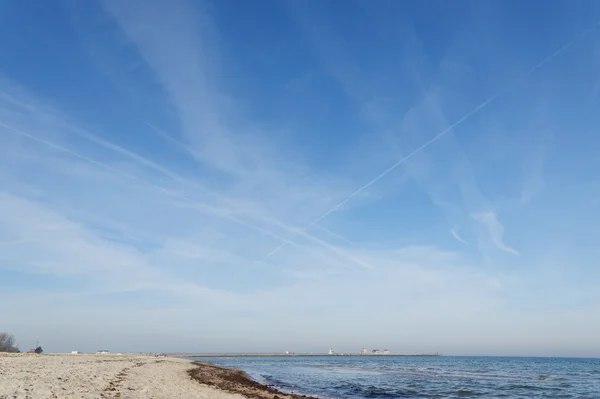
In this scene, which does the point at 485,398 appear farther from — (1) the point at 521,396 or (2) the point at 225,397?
(2) the point at 225,397

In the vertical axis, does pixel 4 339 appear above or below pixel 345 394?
above

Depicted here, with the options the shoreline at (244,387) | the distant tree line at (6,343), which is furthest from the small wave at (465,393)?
→ the distant tree line at (6,343)

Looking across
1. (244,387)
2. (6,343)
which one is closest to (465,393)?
(244,387)

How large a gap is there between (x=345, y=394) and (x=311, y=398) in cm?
707

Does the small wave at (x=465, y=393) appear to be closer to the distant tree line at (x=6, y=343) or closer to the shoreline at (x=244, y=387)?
the shoreline at (x=244, y=387)

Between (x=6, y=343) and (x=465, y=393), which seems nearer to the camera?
(x=465, y=393)

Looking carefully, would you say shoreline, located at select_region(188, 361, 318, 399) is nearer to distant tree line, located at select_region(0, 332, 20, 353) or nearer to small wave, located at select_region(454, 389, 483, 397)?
small wave, located at select_region(454, 389, 483, 397)

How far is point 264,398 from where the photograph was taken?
27.0 m

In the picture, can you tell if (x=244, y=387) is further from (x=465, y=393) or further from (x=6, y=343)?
(x=6, y=343)

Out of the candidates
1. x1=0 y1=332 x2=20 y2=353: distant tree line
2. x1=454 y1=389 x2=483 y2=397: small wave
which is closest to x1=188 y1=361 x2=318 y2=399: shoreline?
x1=454 y1=389 x2=483 y2=397: small wave

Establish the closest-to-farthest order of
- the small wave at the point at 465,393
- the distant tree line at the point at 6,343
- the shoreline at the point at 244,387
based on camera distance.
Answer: the shoreline at the point at 244,387 → the small wave at the point at 465,393 → the distant tree line at the point at 6,343

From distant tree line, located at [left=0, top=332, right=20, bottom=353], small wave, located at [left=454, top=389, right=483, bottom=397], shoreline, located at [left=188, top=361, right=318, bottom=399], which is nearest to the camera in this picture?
shoreline, located at [left=188, top=361, right=318, bottom=399]

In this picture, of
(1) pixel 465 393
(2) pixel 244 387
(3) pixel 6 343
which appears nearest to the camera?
(2) pixel 244 387

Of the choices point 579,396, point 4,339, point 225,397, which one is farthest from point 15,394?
point 4,339
